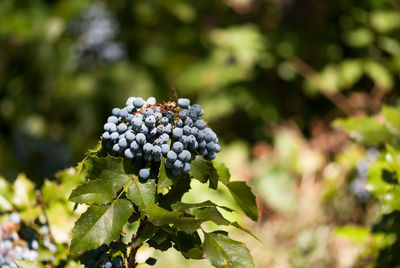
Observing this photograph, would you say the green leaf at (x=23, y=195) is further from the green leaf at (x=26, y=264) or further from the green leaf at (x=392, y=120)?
the green leaf at (x=392, y=120)

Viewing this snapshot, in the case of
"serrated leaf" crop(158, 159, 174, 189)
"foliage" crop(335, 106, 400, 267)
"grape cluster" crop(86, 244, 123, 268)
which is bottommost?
"grape cluster" crop(86, 244, 123, 268)

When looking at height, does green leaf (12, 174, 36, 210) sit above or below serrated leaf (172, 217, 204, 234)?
above

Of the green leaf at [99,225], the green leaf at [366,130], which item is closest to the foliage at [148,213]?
the green leaf at [99,225]

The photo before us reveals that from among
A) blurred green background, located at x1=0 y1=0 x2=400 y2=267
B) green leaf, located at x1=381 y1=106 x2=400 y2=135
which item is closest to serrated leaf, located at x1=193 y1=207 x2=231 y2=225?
green leaf, located at x1=381 y1=106 x2=400 y2=135

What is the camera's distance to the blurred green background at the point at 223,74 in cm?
302

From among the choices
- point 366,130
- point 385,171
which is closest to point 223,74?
point 366,130

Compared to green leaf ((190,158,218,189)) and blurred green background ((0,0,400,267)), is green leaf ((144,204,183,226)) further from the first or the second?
blurred green background ((0,0,400,267))

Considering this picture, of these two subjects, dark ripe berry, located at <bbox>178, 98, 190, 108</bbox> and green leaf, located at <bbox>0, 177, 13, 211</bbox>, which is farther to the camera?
green leaf, located at <bbox>0, 177, 13, 211</bbox>

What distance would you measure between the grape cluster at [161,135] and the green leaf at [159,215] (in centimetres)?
7

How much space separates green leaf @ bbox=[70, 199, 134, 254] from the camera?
0.81 meters

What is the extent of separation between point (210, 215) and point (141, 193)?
0.14 m

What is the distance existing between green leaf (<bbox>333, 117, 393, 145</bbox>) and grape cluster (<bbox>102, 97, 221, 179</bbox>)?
2.27 feet

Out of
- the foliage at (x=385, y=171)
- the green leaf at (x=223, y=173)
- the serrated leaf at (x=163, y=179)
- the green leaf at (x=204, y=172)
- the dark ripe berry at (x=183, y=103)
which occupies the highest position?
the foliage at (x=385, y=171)

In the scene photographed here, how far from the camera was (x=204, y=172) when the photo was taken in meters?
0.87
